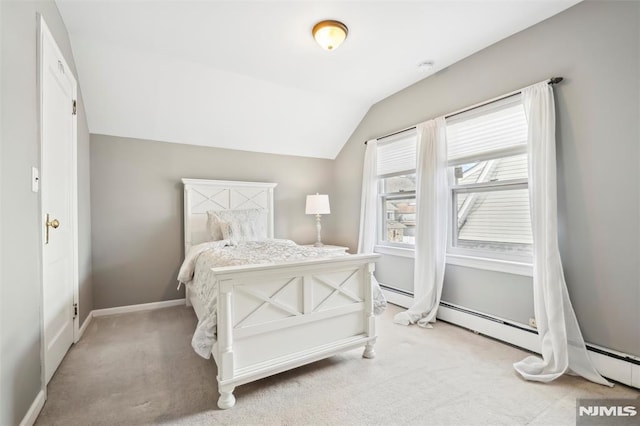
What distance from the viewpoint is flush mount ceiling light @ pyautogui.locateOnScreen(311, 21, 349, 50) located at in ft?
7.31

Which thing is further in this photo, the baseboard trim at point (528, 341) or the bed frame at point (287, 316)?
the baseboard trim at point (528, 341)

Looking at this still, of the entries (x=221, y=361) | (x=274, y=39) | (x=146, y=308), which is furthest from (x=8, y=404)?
(x=274, y=39)

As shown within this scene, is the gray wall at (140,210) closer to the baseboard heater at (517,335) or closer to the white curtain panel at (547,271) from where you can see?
the baseboard heater at (517,335)

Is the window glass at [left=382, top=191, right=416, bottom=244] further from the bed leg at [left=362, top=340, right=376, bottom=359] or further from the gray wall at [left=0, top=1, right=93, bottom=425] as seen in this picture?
the gray wall at [left=0, top=1, right=93, bottom=425]

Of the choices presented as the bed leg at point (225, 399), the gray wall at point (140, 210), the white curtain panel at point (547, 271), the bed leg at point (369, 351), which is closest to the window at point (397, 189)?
the white curtain panel at point (547, 271)

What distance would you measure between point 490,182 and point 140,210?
3.86 m

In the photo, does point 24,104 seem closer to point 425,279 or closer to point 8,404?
point 8,404

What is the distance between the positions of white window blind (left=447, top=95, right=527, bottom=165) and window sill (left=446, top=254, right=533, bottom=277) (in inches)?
37.8

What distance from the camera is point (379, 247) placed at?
3.90 meters

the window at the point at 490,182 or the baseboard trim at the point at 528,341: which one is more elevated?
the window at the point at 490,182

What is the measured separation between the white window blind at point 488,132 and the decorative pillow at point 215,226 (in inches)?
106

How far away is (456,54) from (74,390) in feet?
13.3

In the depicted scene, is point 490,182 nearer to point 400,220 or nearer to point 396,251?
point 400,220

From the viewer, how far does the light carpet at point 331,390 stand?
62.9 inches
